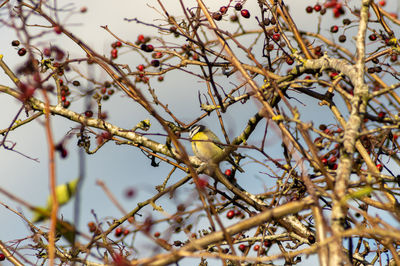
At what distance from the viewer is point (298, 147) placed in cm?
279

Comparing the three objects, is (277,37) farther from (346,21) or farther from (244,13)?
(346,21)

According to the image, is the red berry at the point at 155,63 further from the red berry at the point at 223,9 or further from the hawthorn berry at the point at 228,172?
the hawthorn berry at the point at 228,172

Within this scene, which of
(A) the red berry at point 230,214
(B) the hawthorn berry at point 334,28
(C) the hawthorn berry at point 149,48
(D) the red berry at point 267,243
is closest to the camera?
(C) the hawthorn berry at point 149,48

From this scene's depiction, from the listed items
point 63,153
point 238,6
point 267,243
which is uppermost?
point 238,6

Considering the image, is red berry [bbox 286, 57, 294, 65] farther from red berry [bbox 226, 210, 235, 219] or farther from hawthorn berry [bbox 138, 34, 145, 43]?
red berry [bbox 226, 210, 235, 219]

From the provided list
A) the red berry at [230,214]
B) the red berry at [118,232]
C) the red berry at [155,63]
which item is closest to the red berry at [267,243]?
the red berry at [230,214]

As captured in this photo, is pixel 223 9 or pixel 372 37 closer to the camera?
pixel 223 9

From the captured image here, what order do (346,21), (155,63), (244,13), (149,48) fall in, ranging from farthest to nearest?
(346,21) < (244,13) < (155,63) < (149,48)

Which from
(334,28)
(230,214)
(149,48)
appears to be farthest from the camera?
(334,28)

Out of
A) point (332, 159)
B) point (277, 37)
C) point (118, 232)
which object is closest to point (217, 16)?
point (277, 37)

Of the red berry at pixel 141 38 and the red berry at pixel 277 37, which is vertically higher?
the red berry at pixel 277 37

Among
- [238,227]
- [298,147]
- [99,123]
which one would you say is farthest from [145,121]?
[238,227]

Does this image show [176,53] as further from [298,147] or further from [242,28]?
[298,147]

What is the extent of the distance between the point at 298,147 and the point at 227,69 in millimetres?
1872
